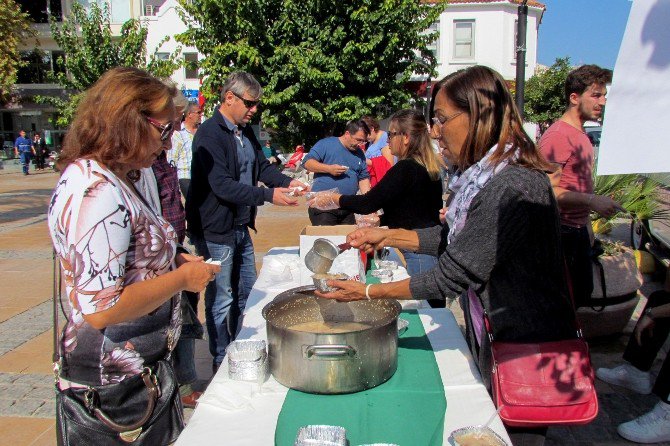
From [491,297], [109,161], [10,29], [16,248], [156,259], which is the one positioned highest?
[10,29]

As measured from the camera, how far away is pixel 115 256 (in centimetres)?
154

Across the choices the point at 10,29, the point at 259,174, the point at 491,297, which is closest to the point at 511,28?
the point at 10,29

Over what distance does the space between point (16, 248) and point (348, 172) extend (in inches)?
214

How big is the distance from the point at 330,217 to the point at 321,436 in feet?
12.2

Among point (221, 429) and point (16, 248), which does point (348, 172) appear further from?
point (16, 248)

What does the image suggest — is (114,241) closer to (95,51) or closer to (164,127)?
(164,127)

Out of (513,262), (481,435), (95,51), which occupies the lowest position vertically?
(481,435)

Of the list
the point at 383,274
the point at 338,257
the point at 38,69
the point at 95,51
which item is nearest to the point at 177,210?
the point at 338,257

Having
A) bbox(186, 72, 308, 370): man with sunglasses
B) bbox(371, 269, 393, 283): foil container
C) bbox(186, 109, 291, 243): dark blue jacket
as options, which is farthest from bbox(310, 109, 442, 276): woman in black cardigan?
bbox(186, 109, 291, 243): dark blue jacket

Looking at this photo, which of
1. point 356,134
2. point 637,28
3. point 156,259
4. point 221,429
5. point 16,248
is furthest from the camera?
point 16,248

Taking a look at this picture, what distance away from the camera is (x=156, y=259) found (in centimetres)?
174

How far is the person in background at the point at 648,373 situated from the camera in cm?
294

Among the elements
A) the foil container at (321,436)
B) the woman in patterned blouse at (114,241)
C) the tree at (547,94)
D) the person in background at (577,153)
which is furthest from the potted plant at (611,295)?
the tree at (547,94)

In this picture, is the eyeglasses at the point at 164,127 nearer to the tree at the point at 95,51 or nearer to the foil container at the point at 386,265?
the foil container at the point at 386,265
